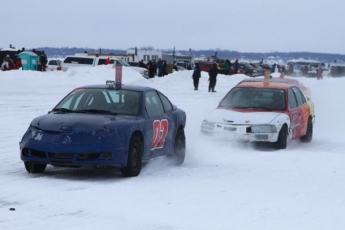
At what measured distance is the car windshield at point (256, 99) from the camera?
16250 mm

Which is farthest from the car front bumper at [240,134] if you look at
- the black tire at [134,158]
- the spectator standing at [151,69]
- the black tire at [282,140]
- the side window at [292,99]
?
the spectator standing at [151,69]

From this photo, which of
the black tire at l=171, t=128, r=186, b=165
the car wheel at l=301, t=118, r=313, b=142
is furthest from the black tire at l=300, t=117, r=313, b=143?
the black tire at l=171, t=128, r=186, b=165

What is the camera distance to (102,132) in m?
10.3

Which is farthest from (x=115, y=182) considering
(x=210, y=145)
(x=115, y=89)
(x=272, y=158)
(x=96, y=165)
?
(x=210, y=145)

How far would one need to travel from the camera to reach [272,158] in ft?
44.5

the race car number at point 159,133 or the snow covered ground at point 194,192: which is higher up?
the race car number at point 159,133

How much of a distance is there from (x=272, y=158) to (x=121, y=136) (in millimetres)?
3999

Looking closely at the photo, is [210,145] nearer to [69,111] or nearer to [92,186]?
[69,111]

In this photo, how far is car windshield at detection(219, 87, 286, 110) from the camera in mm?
16250

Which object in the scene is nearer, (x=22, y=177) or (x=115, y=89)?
(x=22, y=177)

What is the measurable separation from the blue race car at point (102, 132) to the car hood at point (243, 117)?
325 centimetres

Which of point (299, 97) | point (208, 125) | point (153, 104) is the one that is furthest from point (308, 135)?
point (153, 104)

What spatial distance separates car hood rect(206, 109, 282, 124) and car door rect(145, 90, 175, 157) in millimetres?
3148

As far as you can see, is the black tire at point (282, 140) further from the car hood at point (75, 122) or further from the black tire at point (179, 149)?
the car hood at point (75, 122)
